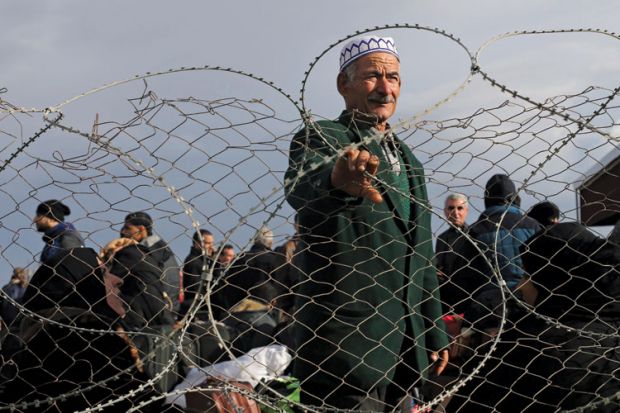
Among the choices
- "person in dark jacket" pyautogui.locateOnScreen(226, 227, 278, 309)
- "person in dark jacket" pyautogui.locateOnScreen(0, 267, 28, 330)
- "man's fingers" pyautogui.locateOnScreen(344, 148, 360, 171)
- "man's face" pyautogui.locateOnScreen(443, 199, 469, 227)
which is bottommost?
"man's fingers" pyautogui.locateOnScreen(344, 148, 360, 171)

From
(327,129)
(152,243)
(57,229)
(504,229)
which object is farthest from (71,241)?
(504,229)

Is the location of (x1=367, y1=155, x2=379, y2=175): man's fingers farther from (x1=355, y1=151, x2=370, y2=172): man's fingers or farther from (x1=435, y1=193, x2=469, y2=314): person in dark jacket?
(x1=435, y1=193, x2=469, y2=314): person in dark jacket

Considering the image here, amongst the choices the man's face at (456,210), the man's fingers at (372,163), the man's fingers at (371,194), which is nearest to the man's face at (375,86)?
the man's fingers at (371,194)

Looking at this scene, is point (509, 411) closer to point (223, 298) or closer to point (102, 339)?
point (102, 339)

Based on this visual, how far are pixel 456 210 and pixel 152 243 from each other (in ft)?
5.46

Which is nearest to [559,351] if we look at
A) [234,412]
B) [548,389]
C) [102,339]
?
[548,389]

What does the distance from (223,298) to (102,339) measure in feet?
7.28

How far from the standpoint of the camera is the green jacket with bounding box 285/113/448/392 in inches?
132

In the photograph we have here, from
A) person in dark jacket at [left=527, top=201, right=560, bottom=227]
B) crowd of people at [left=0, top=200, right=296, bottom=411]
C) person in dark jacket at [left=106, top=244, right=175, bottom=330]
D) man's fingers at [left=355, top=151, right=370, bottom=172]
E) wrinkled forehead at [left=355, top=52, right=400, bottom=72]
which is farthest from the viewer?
person in dark jacket at [left=527, top=201, right=560, bottom=227]

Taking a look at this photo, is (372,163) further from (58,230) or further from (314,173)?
(58,230)

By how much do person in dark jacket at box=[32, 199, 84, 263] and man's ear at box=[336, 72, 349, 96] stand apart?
3.75 feet

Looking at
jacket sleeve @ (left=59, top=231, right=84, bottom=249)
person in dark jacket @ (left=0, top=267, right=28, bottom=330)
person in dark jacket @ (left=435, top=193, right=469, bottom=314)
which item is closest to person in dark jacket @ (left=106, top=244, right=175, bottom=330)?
jacket sleeve @ (left=59, top=231, right=84, bottom=249)

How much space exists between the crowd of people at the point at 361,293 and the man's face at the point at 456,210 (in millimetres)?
501

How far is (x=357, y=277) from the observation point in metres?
3.42
